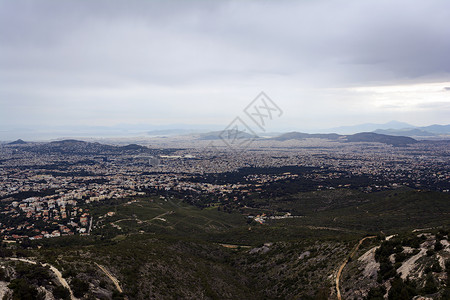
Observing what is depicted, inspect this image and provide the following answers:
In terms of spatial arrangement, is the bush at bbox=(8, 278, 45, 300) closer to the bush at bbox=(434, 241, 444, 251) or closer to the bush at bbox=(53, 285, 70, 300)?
the bush at bbox=(53, 285, 70, 300)

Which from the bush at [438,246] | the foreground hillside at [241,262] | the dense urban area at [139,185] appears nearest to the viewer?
the foreground hillside at [241,262]

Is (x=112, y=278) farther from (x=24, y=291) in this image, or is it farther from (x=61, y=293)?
(x=24, y=291)

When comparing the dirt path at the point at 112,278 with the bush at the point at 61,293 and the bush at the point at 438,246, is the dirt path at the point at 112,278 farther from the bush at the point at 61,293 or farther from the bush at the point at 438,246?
the bush at the point at 438,246

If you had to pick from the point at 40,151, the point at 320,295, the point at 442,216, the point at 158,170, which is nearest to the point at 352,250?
the point at 320,295

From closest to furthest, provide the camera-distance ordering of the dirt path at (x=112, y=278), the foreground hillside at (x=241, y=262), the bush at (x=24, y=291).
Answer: the bush at (x=24, y=291)
the foreground hillside at (x=241, y=262)
the dirt path at (x=112, y=278)

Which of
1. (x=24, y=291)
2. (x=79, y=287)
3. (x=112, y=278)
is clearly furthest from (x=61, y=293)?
(x=112, y=278)

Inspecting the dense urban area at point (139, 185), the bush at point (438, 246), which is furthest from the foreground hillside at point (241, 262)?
the dense urban area at point (139, 185)

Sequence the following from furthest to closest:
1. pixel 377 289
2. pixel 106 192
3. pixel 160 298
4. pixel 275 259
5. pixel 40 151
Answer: pixel 40 151, pixel 106 192, pixel 275 259, pixel 160 298, pixel 377 289

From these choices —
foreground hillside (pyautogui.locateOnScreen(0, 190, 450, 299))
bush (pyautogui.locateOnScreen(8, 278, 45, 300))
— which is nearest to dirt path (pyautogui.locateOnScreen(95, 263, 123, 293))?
foreground hillside (pyautogui.locateOnScreen(0, 190, 450, 299))

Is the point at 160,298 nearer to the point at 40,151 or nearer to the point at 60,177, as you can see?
the point at 60,177

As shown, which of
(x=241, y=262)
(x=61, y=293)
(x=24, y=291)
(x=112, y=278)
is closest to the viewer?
(x=24, y=291)

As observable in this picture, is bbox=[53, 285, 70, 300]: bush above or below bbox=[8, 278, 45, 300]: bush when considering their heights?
below
